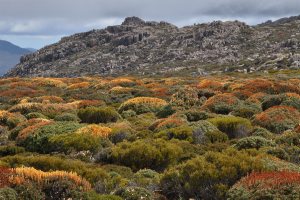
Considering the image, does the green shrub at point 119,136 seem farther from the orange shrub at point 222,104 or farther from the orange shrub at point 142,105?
the orange shrub at point 142,105

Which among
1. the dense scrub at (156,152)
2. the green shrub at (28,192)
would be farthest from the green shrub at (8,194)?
the green shrub at (28,192)

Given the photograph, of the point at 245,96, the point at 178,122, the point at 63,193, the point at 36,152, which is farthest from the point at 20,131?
the point at 245,96

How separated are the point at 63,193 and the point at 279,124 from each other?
36.5ft

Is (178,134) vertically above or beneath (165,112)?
above

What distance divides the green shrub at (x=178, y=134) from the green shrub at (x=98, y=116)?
18.8 feet

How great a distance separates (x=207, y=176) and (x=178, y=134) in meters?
6.37

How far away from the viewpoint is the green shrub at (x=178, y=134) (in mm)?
15334

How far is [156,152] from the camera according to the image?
12758 millimetres

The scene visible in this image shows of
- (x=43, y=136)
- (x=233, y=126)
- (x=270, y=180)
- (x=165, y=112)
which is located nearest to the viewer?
(x=270, y=180)

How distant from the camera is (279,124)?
17.0 meters

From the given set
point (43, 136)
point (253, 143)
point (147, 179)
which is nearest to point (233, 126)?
point (253, 143)

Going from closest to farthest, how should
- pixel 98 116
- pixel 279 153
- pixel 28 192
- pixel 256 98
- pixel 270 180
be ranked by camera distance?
pixel 270 180 → pixel 28 192 → pixel 279 153 → pixel 98 116 → pixel 256 98

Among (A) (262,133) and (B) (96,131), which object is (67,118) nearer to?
(B) (96,131)

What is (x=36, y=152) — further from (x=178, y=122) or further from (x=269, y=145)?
(x=269, y=145)
